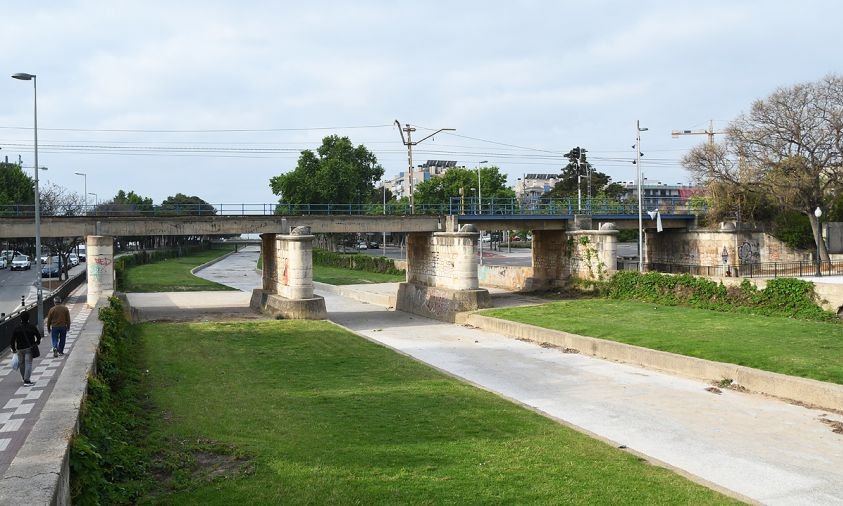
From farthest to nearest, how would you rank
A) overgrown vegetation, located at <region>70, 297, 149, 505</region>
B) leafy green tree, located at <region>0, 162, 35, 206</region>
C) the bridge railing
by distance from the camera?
leafy green tree, located at <region>0, 162, 35, 206</region> → the bridge railing → overgrown vegetation, located at <region>70, 297, 149, 505</region>

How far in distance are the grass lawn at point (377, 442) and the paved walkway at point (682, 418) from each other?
146 cm

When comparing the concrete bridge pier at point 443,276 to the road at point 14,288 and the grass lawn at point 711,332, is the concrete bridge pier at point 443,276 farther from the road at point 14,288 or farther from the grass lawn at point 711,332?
the road at point 14,288

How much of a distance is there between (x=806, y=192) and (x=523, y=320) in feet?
83.5

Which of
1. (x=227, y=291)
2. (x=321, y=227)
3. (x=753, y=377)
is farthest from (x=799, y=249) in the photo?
(x=227, y=291)

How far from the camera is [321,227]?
129 ft

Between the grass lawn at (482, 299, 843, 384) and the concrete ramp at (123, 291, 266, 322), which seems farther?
the concrete ramp at (123, 291, 266, 322)

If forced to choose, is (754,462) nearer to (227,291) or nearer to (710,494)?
(710,494)

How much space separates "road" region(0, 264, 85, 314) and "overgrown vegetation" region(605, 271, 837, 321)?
32948 millimetres

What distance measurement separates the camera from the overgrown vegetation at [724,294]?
27.2 metres

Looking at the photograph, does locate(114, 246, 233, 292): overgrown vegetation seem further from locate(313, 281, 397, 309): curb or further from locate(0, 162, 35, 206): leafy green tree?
locate(0, 162, 35, 206): leafy green tree

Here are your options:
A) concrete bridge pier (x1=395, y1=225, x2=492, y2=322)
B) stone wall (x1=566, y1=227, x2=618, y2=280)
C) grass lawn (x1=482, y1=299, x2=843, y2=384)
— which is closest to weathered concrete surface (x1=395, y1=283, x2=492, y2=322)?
concrete bridge pier (x1=395, y1=225, x2=492, y2=322)

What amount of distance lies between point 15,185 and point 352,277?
3619 centimetres

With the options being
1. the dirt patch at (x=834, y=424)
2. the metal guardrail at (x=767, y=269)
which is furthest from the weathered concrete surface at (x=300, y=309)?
the dirt patch at (x=834, y=424)

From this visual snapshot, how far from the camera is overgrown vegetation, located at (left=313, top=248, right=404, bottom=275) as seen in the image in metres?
71.6
